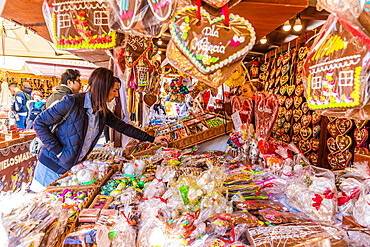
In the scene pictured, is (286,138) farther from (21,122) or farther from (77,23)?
(21,122)

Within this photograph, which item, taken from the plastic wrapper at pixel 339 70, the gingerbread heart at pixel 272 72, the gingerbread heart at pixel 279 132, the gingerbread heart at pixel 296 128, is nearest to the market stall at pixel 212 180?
the plastic wrapper at pixel 339 70

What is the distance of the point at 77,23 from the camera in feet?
3.84

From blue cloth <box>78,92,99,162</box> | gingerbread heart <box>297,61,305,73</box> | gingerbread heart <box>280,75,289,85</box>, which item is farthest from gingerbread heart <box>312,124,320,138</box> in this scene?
blue cloth <box>78,92,99,162</box>

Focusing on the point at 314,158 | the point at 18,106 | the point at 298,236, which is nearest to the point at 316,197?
the point at 298,236

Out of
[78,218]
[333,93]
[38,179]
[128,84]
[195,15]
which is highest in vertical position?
[195,15]

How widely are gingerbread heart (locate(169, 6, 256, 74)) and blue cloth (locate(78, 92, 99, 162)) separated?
116cm

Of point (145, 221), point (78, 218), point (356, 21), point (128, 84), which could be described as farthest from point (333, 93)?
point (128, 84)

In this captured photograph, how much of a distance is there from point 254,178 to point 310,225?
615 millimetres

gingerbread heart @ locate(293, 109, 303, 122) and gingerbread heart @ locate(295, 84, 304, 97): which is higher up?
gingerbread heart @ locate(295, 84, 304, 97)

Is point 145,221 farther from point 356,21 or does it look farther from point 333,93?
point 356,21

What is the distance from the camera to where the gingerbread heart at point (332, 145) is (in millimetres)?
3419

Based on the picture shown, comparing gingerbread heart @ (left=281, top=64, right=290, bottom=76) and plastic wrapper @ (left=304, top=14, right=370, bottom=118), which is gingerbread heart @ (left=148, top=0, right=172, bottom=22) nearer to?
plastic wrapper @ (left=304, top=14, right=370, bottom=118)

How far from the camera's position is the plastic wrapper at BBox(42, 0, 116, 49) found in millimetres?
1157

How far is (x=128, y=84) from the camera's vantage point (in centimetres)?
240
